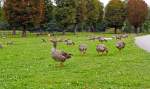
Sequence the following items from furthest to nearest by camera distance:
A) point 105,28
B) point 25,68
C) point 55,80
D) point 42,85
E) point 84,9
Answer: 1. point 105,28
2. point 84,9
3. point 25,68
4. point 55,80
5. point 42,85

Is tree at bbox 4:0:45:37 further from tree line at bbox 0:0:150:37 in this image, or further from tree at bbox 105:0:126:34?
tree at bbox 105:0:126:34

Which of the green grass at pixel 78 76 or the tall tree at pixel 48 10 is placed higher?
the tall tree at pixel 48 10

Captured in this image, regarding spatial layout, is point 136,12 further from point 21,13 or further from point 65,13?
point 21,13

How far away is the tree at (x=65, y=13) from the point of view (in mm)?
98500

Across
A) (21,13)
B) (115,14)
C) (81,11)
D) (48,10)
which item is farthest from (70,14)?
(115,14)

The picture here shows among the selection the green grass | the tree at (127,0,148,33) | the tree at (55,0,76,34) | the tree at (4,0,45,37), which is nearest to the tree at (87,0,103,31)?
the tree at (127,0,148,33)

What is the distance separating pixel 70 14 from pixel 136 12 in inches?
1488

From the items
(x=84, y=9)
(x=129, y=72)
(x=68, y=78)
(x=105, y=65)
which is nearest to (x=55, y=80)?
(x=68, y=78)

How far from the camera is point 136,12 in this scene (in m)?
131

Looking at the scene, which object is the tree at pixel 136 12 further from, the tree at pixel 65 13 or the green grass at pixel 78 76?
the green grass at pixel 78 76

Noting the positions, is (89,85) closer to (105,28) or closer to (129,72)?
(129,72)

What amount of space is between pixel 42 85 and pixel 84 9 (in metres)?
93.1

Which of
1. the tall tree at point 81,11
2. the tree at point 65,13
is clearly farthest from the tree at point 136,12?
the tree at point 65,13

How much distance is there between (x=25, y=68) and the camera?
74.5ft
